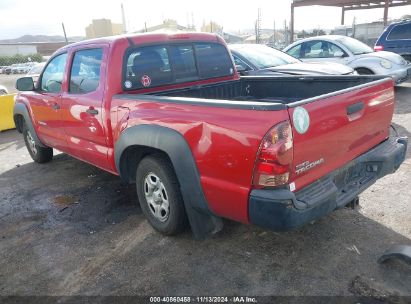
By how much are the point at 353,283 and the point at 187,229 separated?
60.3 inches

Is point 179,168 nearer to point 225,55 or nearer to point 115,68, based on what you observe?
point 115,68

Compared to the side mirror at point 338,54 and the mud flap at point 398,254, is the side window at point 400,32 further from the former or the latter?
the mud flap at point 398,254

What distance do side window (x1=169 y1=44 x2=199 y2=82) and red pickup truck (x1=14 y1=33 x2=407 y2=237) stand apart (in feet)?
0.04

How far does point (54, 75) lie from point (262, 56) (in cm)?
445

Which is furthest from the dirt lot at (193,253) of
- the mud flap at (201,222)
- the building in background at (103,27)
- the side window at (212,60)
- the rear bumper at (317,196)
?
the building in background at (103,27)

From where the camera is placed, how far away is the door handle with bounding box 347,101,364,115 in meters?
2.84

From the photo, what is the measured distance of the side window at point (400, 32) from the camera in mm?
11335

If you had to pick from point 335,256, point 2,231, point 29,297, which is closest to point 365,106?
point 335,256

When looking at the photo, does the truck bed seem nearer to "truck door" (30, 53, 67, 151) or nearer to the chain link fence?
"truck door" (30, 53, 67, 151)

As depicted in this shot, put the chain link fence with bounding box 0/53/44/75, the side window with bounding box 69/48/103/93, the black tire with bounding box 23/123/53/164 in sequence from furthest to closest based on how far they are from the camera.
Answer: the chain link fence with bounding box 0/53/44/75 → the black tire with bounding box 23/123/53/164 → the side window with bounding box 69/48/103/93

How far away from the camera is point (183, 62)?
13.6 feet

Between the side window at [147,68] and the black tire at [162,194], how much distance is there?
2.82 feet

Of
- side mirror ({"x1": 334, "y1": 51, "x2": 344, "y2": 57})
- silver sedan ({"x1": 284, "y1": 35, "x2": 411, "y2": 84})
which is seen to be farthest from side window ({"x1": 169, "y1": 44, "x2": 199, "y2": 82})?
side mirror ({"x1": 334, "y1": 51, "x2": 344, "y2": 57})

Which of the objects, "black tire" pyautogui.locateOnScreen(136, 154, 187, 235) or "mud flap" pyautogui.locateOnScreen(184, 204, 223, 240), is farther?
"black tire" pyautogui.locateOnScreen(136, 154, 187, 235)
